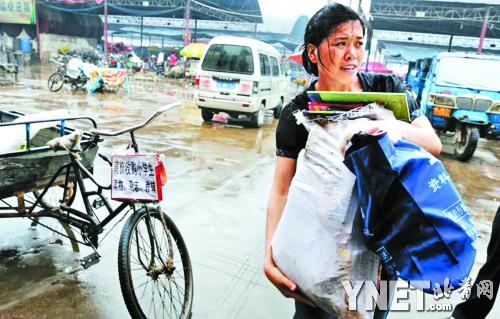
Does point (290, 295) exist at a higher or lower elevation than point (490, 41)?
lower

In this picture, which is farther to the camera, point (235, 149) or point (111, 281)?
point (235, 149)

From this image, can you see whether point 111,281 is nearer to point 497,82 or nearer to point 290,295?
point 290,295

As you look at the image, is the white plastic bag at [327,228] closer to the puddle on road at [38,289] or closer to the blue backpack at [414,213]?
the blue backpack at [414,213]

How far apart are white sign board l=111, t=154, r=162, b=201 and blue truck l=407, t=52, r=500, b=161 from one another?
6.72m

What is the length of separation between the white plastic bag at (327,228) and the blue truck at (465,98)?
23.4 feet

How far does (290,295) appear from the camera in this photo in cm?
121

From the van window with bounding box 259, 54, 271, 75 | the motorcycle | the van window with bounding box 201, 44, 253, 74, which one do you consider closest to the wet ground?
the van window with bounding box 201, 44, 253, 74

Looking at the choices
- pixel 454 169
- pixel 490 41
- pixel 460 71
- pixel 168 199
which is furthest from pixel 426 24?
pixel 168 199

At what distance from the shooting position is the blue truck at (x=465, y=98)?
734cm

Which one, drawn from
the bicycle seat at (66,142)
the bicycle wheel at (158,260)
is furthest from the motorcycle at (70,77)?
the bicycle wheel at (158,260)

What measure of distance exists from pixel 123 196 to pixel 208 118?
297 inches

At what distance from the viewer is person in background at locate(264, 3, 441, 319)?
129 cm

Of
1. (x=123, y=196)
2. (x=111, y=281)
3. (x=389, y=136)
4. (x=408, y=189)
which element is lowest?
(x=111, y=281)

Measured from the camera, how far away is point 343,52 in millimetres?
1304
